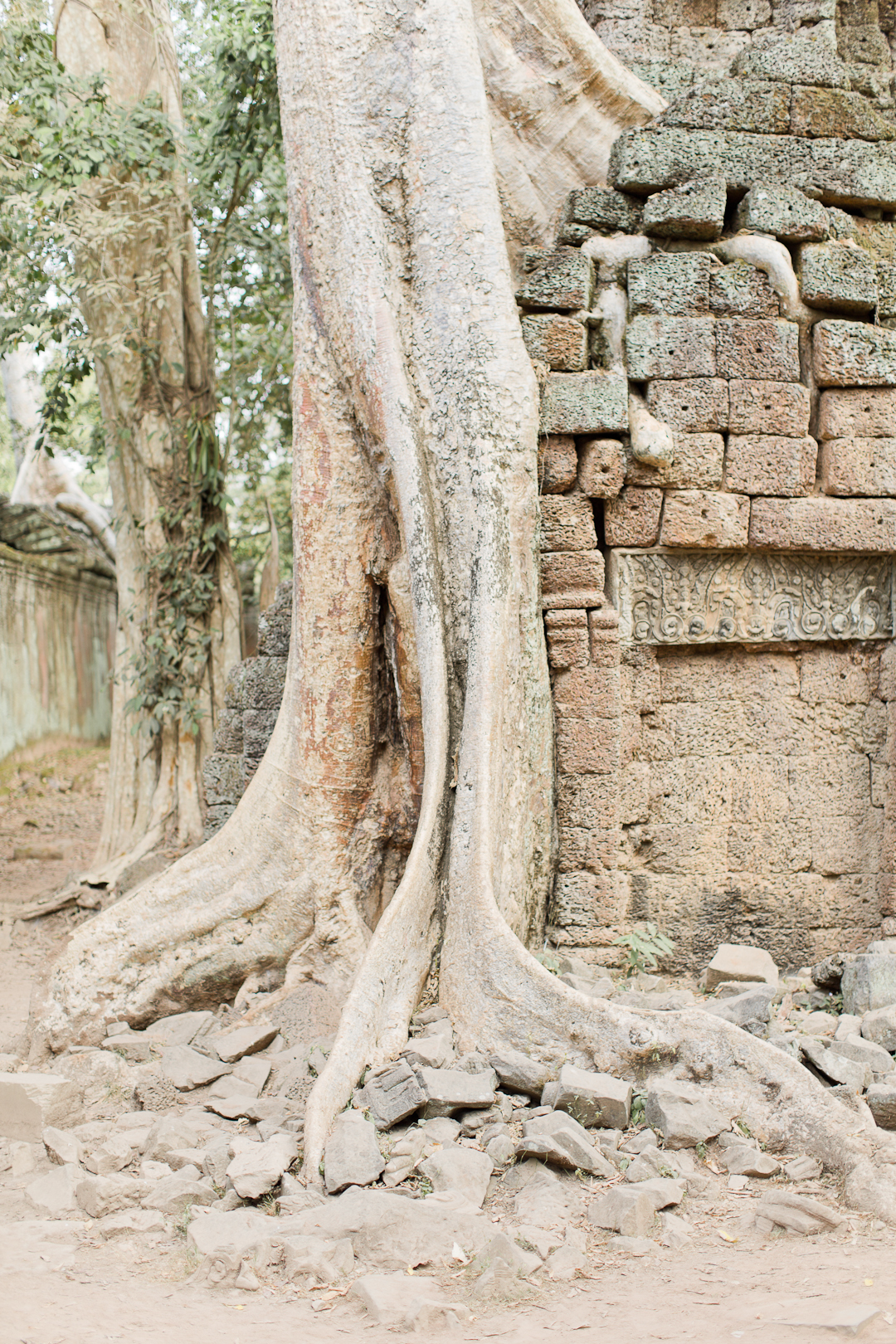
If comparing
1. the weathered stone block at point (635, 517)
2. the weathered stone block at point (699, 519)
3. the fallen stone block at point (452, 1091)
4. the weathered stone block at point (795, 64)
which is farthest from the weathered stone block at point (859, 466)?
the fallen stone block at point (452, 1091)

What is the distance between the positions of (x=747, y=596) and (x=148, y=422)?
3.16 metres

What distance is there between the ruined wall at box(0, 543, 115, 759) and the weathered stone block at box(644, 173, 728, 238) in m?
8.08

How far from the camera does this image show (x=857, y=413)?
364cm

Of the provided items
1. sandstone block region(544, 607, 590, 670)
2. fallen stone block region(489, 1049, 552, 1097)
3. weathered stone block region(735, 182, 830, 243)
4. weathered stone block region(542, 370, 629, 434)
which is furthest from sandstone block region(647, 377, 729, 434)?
fallen stone block region(489, 1049, 552, 1097)

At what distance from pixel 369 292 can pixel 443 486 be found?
2.20 feet

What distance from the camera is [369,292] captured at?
3.39m

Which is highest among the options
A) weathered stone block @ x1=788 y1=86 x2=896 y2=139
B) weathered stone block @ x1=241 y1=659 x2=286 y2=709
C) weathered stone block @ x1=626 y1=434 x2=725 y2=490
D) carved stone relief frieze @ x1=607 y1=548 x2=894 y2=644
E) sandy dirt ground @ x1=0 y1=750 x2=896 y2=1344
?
weathered stone block @ x1=788 y1=86 x2=896 y2=139

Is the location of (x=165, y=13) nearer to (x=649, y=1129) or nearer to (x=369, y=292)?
(x=369, y=292)

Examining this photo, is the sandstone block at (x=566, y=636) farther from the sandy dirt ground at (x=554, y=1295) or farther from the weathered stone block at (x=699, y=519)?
the sandy dirt ground at (x=554, y=1295)

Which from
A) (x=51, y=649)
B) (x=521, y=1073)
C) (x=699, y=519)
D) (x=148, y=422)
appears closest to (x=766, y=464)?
(x=699, y=519)

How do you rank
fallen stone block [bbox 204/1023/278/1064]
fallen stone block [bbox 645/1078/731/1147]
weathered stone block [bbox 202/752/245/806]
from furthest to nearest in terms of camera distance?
weathered stone block [bbox 202/752/245/806], fallen stone block [bbox 204/1023/278/1064], fallen stone block [bbox 645/1078/731/1147]

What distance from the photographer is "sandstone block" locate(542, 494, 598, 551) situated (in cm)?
354

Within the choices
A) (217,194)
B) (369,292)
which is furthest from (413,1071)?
(217,194)

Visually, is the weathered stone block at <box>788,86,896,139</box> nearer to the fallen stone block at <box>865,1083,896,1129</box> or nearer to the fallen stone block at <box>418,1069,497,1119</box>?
the fallen stone block at <box>865,1083,896,1129</box>
